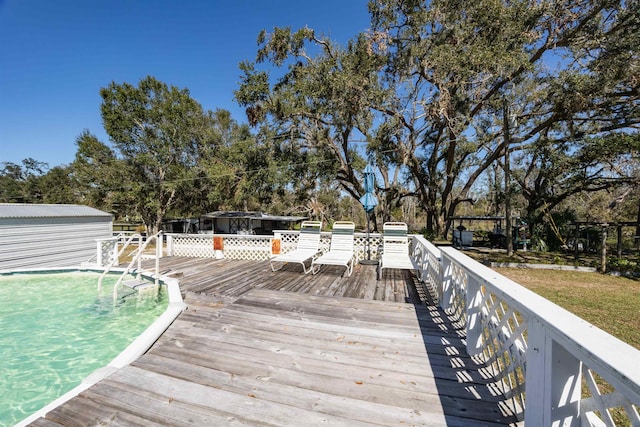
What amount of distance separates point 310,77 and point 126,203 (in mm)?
18449

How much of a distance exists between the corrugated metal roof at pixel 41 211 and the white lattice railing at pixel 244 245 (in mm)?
5659

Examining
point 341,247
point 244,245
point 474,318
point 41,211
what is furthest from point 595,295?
point 41,211

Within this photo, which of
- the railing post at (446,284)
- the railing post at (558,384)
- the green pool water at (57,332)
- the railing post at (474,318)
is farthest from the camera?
the railing post at (446,284)

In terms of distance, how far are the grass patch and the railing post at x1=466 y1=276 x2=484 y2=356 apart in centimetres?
321

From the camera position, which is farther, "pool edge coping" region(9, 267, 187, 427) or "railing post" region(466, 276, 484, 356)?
"railing post" region(466, 276, 484, 356)

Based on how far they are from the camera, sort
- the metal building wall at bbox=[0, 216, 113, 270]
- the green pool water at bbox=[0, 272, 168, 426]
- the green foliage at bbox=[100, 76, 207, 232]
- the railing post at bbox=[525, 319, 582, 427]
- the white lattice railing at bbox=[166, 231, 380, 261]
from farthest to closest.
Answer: the green foliage at bbox=[100, 76, 207, 232] < the metal building wall at bbox=[0, 216, 113, 270] < the white lattice railing at bbox=[166, 231, 380, 261] < the green pool water at bbox=[0, 272, 168, 426] < the railing post at bbox=[525, 319, 582, 427]

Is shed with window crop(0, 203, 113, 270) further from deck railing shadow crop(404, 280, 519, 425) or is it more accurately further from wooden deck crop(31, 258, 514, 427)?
deck railing shadow crop(404, 280, 519, 425)

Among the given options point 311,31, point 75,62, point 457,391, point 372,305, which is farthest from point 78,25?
point 457,391

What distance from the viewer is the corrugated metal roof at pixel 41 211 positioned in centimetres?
943

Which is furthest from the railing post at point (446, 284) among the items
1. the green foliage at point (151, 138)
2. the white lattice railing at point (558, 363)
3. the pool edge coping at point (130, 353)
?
the green foliage at point (151, 138)

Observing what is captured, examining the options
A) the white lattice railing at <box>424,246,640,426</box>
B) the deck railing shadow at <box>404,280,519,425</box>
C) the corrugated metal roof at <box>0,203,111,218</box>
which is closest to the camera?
the white lattice railing at <box>424,246,640,426</box>

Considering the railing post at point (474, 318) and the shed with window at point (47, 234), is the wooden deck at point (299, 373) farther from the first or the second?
the shed with window at point (47, 234)

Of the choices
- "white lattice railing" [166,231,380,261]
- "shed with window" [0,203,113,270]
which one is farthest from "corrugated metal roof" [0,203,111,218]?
"white lattice railing" [166,231,380,261]

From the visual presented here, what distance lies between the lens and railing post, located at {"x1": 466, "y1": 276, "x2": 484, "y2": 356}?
2610 mm
